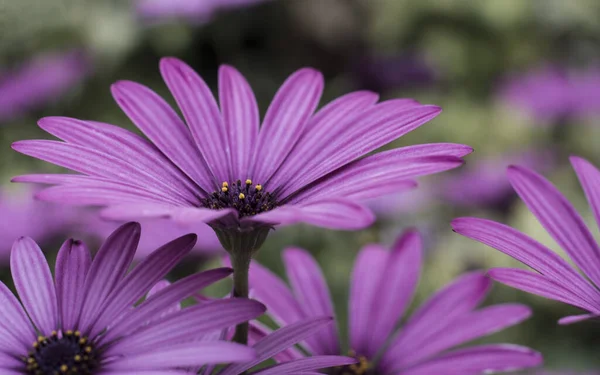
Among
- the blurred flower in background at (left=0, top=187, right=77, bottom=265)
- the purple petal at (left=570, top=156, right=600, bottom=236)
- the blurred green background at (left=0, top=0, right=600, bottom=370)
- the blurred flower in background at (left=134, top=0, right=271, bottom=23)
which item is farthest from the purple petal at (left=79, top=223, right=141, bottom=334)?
the blurred flower in background at (left=134, top=0, right=271, bottom=23)

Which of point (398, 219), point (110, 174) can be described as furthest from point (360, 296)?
point (398, 219)

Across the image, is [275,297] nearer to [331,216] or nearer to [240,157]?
[240,157]

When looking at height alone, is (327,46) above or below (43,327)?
above

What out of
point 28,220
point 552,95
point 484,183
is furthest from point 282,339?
point 552,95

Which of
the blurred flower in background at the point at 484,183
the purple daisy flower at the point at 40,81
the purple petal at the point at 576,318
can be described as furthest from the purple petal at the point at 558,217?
the purple daisy flower at the point at 40,81

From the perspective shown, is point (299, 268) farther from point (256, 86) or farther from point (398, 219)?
point (256, 86)
